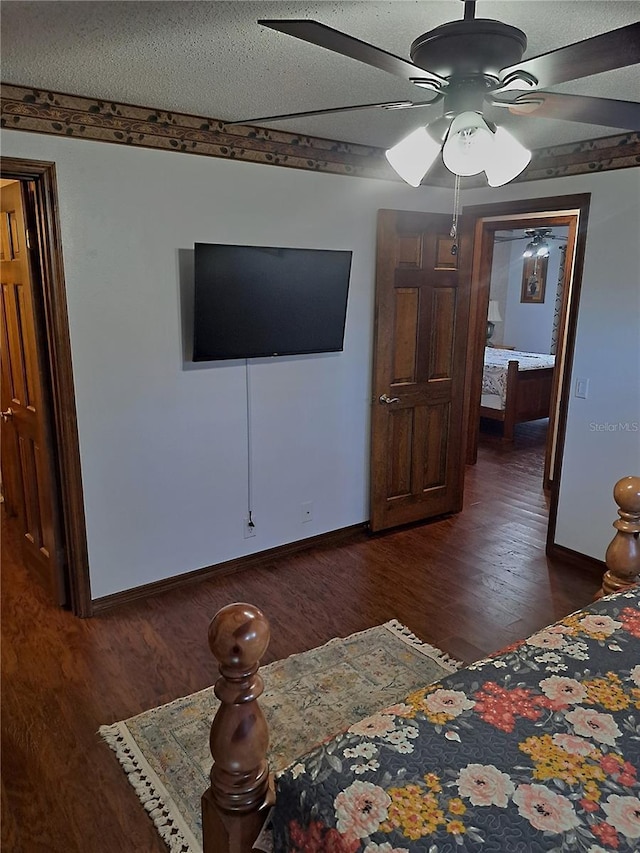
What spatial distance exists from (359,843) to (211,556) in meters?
2.58

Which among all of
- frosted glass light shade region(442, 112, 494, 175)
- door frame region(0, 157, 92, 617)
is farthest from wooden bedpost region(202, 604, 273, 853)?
door frame region(0, 157, 92, 617)

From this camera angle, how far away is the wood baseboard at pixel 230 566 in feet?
10.6

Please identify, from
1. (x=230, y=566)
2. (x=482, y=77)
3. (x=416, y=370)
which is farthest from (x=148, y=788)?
(x=416, y=370)

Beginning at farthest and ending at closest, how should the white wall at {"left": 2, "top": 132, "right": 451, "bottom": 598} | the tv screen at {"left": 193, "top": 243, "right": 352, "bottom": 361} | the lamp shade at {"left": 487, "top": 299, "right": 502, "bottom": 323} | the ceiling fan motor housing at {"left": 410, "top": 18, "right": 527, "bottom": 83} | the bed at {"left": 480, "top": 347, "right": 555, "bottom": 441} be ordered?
the lamp shade at {"left": 487, "top": 299, "right": 502, "bottom": 323}, the bed at {"left": 480, "top": 347, "right": 555, "bottom": 441}, the tv screen at {"left": 193, "top": 243, "right": 352, "bottom": 361}, the white wall at {"left": 2, "top": 132, "right": 451, "bottom": 598}, the ceiling fan motor housing at {"left": 410, "top": 18, "right": 527, "bottom": 83}

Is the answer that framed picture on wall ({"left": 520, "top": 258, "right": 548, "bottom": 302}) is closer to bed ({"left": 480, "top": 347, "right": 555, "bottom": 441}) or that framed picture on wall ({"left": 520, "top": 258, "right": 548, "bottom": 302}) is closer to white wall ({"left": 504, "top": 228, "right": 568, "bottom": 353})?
white wall ({"left": 504, "top": 228, "right": 568, "bottom": 353})

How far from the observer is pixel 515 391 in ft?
21.2

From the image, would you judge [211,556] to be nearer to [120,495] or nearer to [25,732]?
[120,495]

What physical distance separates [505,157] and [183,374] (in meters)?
2.04

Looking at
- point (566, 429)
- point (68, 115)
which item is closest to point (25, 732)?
point (68, 115)

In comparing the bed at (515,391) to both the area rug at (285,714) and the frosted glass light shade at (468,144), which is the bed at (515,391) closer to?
the area rug at (285,714)

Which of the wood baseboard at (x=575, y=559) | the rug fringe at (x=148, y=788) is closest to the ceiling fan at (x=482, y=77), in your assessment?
the rug fringe at (x=148, y=788)

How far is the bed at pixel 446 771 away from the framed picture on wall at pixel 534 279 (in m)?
8.07

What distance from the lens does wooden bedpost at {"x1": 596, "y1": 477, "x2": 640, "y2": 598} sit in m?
2.07

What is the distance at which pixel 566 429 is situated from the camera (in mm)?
3766
